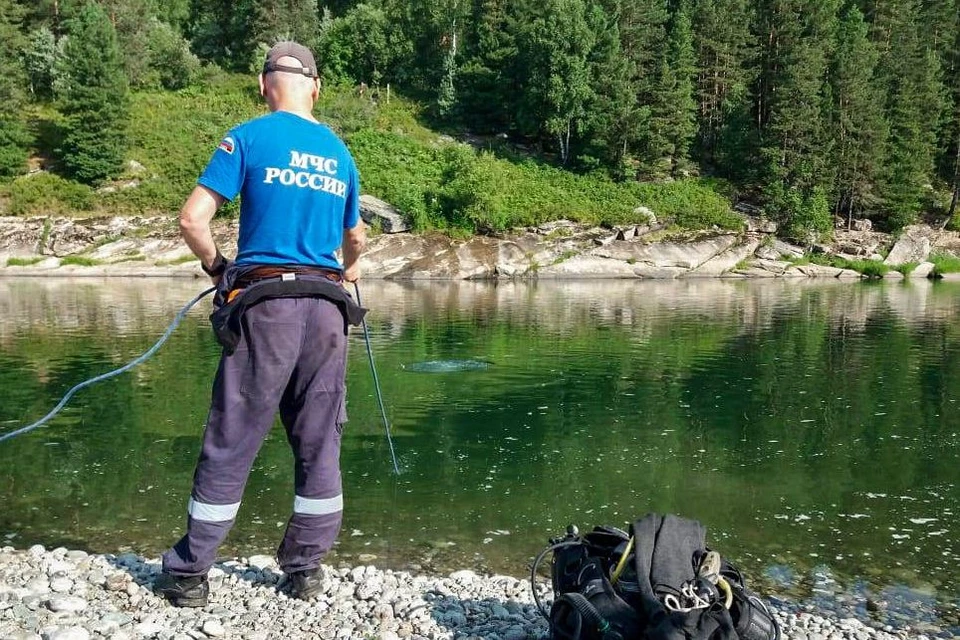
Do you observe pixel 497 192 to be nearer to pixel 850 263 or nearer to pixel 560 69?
pixel 560 69

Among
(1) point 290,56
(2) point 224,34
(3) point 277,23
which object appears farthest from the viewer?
(2) point 224,34

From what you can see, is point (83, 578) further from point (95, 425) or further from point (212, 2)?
point (212, 2)

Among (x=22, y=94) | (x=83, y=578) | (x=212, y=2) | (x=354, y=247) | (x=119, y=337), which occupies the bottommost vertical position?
(x=119, y=337)

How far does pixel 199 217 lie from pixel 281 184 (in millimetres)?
437

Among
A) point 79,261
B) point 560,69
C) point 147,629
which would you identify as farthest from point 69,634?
point 560,69

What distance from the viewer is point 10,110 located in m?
46.8

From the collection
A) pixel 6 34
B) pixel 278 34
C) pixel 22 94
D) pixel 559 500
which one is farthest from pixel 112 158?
pixel 559 500

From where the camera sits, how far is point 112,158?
4569cm

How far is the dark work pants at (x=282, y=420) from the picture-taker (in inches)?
159

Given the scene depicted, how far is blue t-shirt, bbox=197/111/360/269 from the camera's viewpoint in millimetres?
3990

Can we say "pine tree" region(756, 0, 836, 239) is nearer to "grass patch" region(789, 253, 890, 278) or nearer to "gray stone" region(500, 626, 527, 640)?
"grass patch" region(789, 253, 890, 278)

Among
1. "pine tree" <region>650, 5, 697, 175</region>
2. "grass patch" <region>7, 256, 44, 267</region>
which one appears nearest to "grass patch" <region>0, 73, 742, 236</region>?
"pine tree" <region>650, 5, 697, 175</region>

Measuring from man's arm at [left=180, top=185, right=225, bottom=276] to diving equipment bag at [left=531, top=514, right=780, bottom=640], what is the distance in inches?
97.1

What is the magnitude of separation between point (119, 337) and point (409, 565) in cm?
1401
